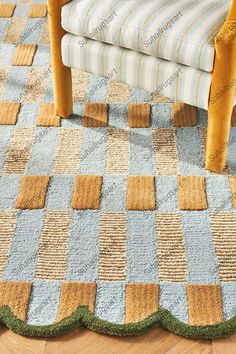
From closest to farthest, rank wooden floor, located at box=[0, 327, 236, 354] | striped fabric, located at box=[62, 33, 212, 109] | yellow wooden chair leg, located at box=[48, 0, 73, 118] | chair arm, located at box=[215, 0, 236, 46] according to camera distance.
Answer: wooden floor, located at box=[0, 327, 236, 354]
chair arm, located at box=[215, 0, 236, 46]
striped fabric, located at box=[62, 33, 212, 109]
yellow wooden chair leg, located at box=[48, 0, 73, 118]

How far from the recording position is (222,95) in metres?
1.57

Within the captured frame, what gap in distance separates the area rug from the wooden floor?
2cm

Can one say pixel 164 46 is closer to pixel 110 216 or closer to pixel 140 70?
pixel 140 70

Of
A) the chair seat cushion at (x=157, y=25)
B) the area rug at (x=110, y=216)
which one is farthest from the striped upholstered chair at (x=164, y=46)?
the area rug at (x=110, y=216)

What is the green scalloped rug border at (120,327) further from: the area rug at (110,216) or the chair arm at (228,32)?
the chair arm at (228,32)

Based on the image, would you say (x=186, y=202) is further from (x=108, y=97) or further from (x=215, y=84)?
(x=108, y=97)

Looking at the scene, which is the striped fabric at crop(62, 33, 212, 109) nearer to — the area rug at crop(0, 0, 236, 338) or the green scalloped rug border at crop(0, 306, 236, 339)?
the area rug at crop(0, 0, 236, 338)

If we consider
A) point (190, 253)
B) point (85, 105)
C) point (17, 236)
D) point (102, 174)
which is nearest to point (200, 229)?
point (190, 253)

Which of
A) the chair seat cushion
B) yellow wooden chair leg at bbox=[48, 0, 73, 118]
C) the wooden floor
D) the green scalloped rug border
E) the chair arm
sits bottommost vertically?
the wooden floor

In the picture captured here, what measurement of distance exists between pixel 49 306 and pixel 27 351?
5.0 inches

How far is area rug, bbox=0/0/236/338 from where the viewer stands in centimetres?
138

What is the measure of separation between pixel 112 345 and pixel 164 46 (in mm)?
823

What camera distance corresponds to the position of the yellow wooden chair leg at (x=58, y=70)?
1732 millimetres

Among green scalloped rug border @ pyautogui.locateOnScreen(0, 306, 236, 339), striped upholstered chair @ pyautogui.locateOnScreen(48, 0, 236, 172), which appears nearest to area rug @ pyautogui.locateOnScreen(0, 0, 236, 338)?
green scalloped rug border @ pyautogui.locateOnScreen(0, 306, 236, 339)
